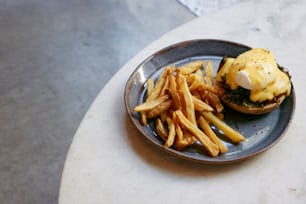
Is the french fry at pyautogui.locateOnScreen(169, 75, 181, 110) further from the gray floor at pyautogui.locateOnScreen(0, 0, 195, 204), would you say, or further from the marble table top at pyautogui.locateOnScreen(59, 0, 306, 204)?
the gray floor at pyautogui.locateOnScreen(0, 0, 195, 204)

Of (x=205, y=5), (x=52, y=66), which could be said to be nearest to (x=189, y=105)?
(x=52, y=66)

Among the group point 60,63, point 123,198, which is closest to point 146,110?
point 123,198

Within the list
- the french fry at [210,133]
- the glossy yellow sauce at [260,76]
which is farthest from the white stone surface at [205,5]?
the french fry at [210,133]

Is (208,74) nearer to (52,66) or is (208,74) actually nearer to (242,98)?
(242,98)

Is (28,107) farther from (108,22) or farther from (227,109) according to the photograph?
(227,109)

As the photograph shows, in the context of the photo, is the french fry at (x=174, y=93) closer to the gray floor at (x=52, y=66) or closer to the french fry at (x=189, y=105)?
the french fry at (x=189, y=105)

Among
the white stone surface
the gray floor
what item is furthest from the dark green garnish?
the white stone surface
